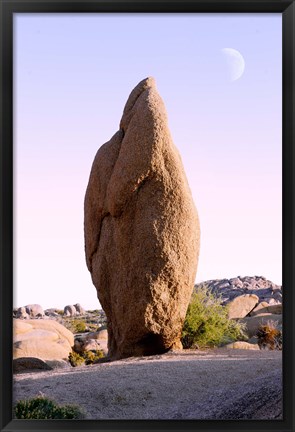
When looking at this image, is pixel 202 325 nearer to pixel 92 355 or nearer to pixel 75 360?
pixel 75 360

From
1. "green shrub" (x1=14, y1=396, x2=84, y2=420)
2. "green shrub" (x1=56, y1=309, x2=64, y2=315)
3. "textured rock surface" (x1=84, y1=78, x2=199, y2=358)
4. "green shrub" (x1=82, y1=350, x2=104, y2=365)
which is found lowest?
"green shrub" (x1=56, y1=309, x2=64, y2=315)

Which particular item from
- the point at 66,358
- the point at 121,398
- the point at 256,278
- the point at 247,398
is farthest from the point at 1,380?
the point at 256,278

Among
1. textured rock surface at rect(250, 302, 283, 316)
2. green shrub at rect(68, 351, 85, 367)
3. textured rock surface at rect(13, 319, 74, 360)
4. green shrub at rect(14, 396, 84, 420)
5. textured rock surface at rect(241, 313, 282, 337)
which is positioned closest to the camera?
green shrub at rect(14, 396, 84, 420)

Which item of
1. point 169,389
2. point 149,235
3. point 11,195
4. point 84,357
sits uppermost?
point 11,195

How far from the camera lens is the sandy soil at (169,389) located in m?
12.2

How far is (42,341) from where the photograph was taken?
29.8m

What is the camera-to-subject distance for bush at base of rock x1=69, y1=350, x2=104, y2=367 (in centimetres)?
2937

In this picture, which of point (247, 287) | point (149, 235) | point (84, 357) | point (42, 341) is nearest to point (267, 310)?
point (84, 357)

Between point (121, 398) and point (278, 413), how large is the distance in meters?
3.18

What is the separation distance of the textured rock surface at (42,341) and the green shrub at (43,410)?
43.4 feet

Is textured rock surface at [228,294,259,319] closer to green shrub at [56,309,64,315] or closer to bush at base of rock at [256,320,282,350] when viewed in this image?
bush at base of rock at [256,320,282,350]

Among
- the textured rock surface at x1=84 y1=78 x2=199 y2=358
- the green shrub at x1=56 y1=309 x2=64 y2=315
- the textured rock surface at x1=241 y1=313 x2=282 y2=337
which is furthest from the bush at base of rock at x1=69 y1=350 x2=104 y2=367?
the green shrub at x1=56 y1=309 x2=64 y2=315

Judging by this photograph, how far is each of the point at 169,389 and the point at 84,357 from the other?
2035 centimetres

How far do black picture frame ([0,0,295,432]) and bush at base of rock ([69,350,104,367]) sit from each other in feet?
60.9
